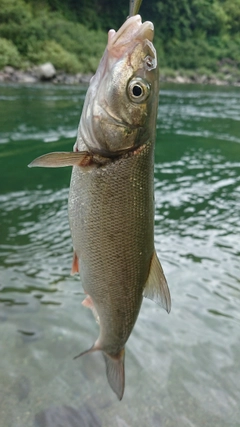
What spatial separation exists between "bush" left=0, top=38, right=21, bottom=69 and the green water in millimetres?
22999

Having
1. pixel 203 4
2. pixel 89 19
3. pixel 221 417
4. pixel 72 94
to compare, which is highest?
pixel 203 4

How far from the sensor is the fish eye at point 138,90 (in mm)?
1848

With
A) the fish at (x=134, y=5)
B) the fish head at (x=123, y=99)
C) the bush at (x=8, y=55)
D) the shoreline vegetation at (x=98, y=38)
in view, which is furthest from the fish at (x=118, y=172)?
the bush at (x=8, y=55)

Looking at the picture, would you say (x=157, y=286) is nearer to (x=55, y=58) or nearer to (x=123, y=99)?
(x=123, y=99)

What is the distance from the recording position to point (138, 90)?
1862mm

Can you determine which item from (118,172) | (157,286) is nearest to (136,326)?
(157,286)

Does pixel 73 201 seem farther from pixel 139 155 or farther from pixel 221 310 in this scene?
pixel 221 310

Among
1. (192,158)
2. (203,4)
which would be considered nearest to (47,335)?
(192,158)

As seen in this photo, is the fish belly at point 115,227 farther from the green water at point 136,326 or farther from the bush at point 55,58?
the bush at point 55,58

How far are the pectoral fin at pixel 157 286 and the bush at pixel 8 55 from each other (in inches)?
1176

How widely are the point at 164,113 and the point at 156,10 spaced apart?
4615 centimetres

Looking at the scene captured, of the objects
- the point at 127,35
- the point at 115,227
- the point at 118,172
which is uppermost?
the point at 127,35

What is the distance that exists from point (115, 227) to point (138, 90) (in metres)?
0.62

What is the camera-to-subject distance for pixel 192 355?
4355 mm
